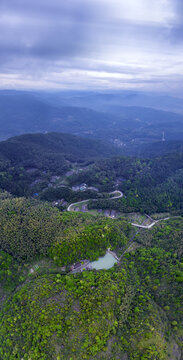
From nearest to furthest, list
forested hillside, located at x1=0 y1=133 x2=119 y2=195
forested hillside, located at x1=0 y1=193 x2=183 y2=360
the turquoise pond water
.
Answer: forested hillside, located at x1=0 y1=193 x2=183 y2=360 < the turquoise pond water < forested hillside, located at x1=0 y1=133 x2=119 y2=195

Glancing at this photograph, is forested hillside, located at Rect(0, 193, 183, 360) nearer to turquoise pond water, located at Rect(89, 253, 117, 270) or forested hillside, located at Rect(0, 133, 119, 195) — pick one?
turquoise pond water, located at Rect(89, 253, 117, 270)

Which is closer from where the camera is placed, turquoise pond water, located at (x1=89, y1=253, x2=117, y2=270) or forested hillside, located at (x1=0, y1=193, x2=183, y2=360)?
forested hillside, located at (x1=0, y1=193, x2=183, y2=360)

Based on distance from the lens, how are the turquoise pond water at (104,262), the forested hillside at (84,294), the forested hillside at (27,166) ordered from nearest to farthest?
1. the forested hillside at (84,294)
2. the turquoise pond water at (104,262)
3. the forested hillside at (27,166)

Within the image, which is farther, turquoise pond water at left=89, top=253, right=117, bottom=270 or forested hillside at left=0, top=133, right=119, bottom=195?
forested hillside at left=0, top=133, right=119, bottom=195

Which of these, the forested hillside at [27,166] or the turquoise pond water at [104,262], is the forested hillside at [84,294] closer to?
the turquoise pond water at [104,262]

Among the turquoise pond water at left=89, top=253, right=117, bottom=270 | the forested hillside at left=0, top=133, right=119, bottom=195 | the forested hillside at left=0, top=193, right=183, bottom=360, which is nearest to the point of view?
the forested hillside at left=0, top=193, right=183, bottom=360

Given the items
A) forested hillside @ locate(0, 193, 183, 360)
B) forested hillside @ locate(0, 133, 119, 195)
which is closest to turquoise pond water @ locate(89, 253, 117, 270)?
forested hillside @ locate(0, 193, 183, 360)

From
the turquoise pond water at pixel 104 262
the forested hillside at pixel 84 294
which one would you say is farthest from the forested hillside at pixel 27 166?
the turquoise pond water at pixel 104 262

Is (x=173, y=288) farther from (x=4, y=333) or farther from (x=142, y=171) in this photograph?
(x=142, y=171)
